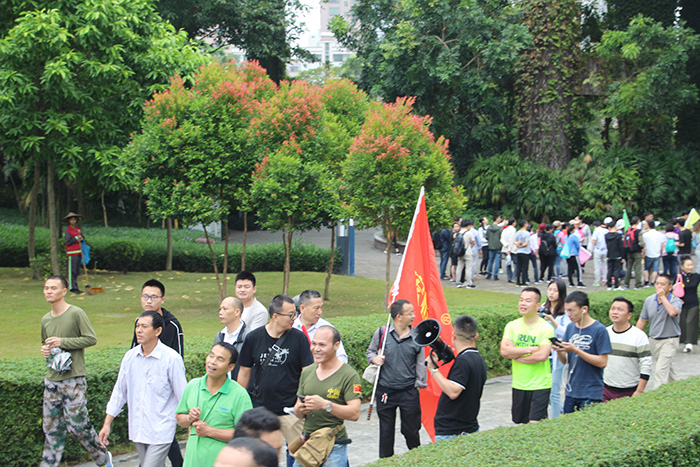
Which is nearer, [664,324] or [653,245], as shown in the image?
[664,324]

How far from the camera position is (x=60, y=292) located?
21.8 feet

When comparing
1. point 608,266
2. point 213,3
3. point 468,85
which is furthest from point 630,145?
point 213,3

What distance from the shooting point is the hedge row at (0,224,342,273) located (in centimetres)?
2205

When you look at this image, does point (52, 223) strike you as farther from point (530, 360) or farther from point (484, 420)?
point (530, 360)

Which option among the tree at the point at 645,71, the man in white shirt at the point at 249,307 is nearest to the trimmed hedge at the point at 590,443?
the man in white shirt at the point at 249,307

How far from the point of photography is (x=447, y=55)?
86.2 ft

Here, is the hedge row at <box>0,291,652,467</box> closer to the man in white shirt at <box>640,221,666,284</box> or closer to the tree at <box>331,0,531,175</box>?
the man in white shirt at <box>640,221,666,284</box>

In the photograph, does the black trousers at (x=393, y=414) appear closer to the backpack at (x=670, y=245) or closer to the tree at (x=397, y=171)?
the tree at (x=397, y=171)

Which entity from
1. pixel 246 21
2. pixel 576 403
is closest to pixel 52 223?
pixel 576 403

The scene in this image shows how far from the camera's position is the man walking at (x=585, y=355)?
267 inches

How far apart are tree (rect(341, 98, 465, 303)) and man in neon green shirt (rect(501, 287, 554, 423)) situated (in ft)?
24.1

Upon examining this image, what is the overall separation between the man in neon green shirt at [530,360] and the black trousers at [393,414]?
105 cm

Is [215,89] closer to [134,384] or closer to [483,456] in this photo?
[134,384]

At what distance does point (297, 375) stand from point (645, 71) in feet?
81.0
